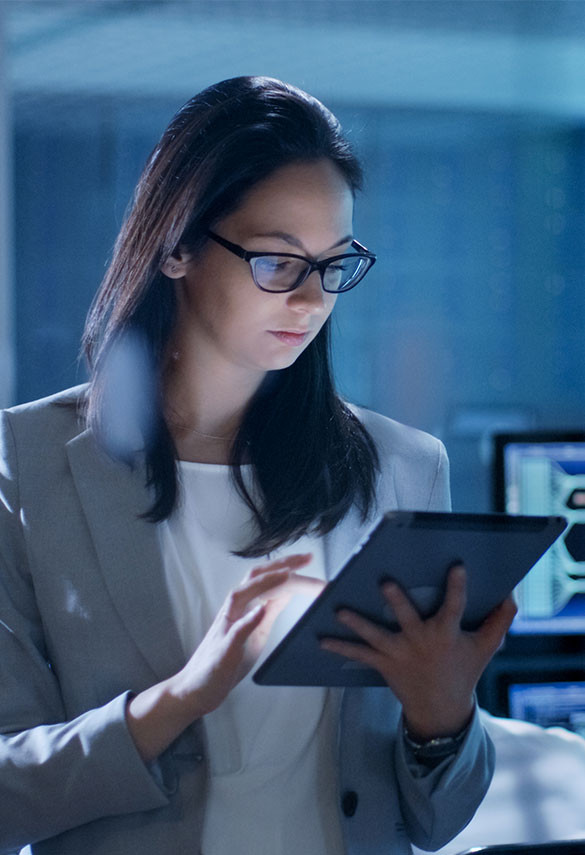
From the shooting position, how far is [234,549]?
1.17 metres

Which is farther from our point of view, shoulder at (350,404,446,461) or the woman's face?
shoulder at (350,404,446,461)

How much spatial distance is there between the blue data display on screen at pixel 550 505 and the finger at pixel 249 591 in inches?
62.2

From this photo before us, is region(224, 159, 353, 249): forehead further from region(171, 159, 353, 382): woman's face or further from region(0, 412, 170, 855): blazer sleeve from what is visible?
region(0, 412, 170, 855): blazer sleeve

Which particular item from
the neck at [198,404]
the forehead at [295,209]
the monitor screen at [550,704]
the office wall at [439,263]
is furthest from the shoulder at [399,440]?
the office wall at [439,263]

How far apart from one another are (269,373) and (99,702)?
1.51ft

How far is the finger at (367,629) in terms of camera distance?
0.93m

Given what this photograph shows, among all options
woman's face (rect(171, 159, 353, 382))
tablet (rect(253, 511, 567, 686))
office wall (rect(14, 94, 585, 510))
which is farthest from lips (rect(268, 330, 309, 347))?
office wall (rect(14, 94, 585, 510))

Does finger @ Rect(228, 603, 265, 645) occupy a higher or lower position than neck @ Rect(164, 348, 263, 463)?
lower

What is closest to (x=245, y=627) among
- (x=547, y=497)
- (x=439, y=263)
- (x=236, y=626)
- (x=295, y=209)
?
(x=236, y=626)

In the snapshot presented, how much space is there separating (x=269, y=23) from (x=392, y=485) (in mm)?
2179

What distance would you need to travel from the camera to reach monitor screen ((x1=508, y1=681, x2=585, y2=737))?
2369 millimetres

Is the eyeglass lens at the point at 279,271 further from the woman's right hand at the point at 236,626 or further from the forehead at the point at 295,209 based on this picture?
the woman's right hand at the point at 236,626

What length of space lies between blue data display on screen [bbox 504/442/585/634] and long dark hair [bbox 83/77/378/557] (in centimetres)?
122

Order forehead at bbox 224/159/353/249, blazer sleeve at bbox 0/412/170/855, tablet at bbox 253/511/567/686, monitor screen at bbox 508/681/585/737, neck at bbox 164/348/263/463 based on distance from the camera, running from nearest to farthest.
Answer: tablet at bbox 253/511/567/686 < blazer sleeve at bbox 0/412/170/855 < forehead at bbox 224/159/353/249 < neck at bbox 164/348/263/463 < monitor screen at bbox 508/681/585/737
